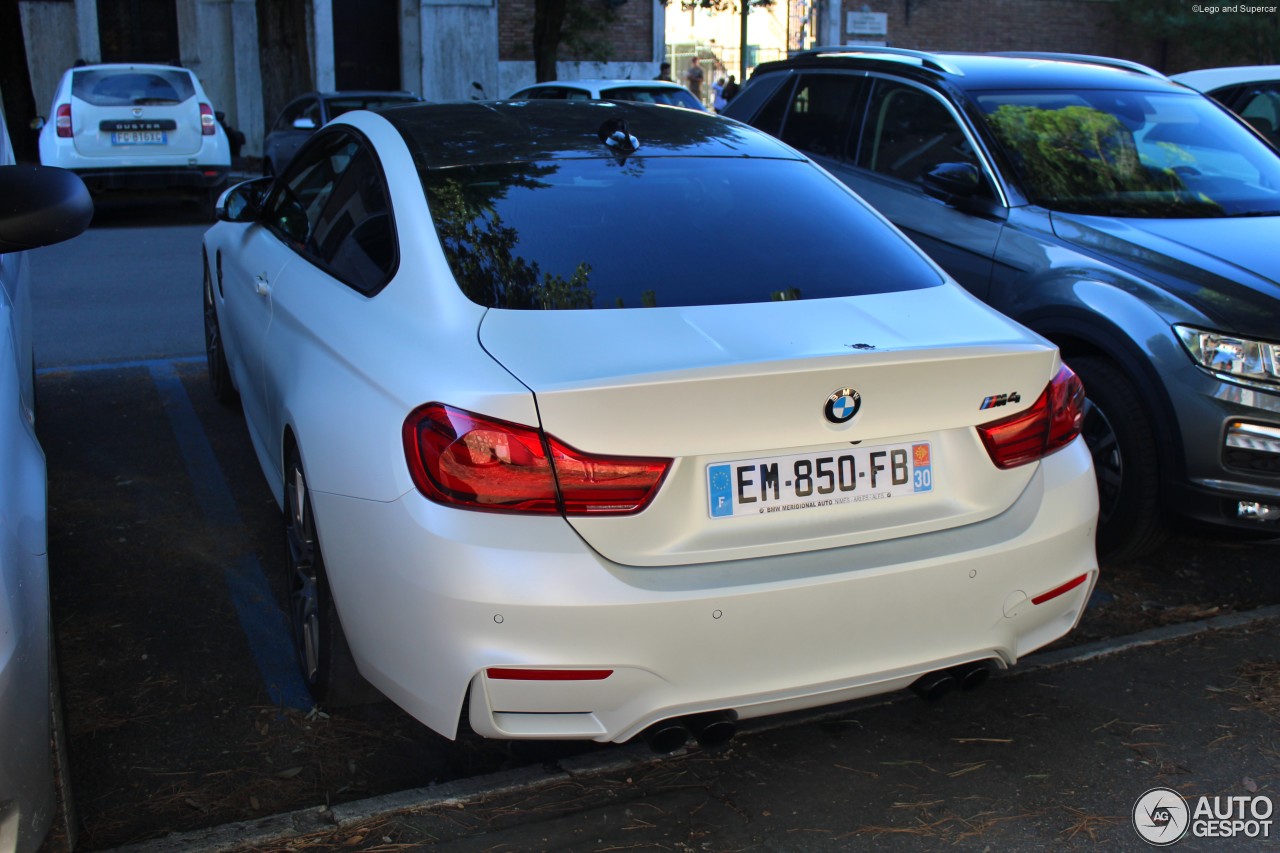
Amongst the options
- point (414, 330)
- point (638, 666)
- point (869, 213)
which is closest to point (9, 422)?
point (414, 330)

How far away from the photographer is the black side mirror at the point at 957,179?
17.0 feet

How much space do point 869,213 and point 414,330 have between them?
5.00ft

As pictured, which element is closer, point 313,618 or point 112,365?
point 313,618

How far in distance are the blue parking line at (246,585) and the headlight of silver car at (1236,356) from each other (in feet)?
9.72

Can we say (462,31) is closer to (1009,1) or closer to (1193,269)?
(1009,1)

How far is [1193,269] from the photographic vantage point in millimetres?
4277

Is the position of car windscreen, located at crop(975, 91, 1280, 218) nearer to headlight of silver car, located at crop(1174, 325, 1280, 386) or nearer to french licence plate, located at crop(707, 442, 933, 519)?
headlight of silver car, located at crop(1174, 325, 1280, 386)

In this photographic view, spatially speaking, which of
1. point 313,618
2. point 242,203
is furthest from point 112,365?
point 313,618

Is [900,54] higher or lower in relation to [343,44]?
lower

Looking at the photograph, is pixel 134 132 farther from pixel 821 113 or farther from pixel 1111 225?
pixel 1111 225

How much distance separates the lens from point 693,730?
2.80m

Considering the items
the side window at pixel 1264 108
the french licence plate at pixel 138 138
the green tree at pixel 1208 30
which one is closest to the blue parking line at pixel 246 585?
the side window at pixel 1264 108

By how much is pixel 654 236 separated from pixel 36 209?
1.49 m

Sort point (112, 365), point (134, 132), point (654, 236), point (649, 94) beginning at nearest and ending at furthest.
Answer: point (654, 236)
point (112, 365)
point (134, 132)
point (649, 94)
